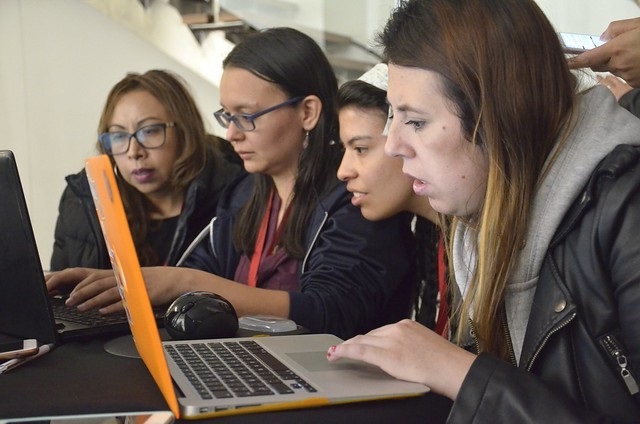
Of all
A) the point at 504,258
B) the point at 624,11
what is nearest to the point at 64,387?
the point at 504,258

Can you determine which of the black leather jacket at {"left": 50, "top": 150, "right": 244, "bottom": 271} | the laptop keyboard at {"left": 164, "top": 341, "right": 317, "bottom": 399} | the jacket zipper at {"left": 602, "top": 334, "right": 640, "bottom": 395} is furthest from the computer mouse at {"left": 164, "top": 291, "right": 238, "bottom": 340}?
the black leather jacket at {"left": 50, "top": 150, "right": 244, "bottom": 271}

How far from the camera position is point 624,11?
8.72ft

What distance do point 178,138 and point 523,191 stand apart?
152cm

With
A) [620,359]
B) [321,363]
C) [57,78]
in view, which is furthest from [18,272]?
[57,78]

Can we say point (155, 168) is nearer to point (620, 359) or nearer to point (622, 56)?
point (622, 56)

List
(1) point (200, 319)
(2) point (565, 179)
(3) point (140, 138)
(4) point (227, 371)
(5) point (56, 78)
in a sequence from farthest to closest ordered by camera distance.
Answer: (5) point (56, 78) < (3) point (140, 138) < (1) point (200, 319) < (2) point (565, 179) < (4) point (227, 371)

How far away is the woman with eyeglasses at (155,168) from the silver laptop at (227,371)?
4.16 feet

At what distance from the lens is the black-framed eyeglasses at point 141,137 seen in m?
2.36

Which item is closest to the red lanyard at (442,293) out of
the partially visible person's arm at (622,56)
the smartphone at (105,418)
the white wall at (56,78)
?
the partially visible person's arm at (622,56)

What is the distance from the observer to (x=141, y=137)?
7.74ft

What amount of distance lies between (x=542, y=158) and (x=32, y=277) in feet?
2.21

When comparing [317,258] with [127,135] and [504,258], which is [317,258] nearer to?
[504,258]

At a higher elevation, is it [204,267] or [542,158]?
[542,158]

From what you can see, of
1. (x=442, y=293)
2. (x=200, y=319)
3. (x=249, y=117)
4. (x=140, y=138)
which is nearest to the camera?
(x=200, y=319)
